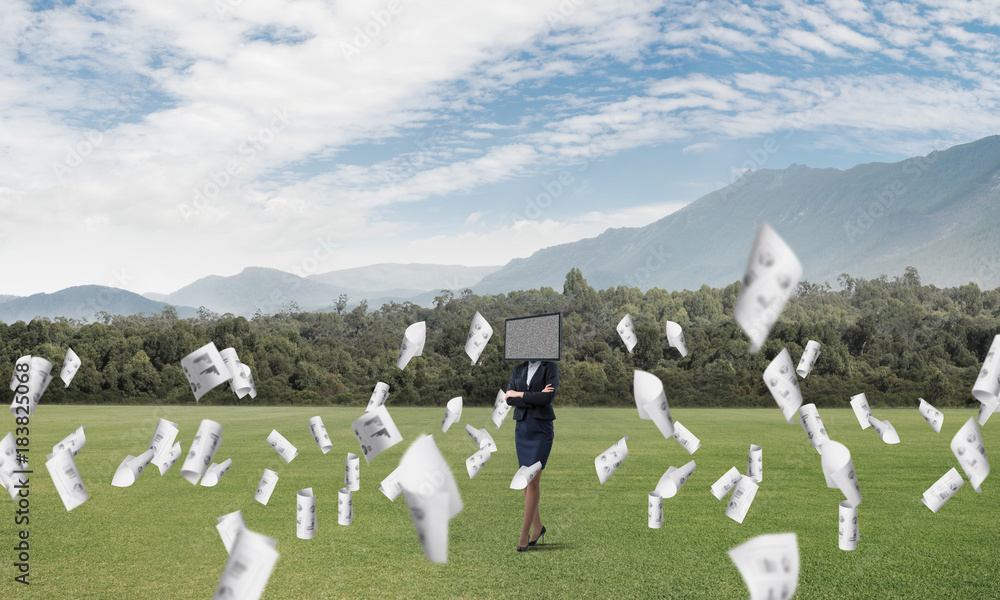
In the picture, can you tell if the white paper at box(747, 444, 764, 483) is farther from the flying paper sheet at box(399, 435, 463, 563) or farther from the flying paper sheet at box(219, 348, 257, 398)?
the flying paper sheet at box(219, 348, 257, 398)

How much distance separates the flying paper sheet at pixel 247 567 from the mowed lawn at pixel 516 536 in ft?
6.72

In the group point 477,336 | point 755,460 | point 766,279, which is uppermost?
point 766,279

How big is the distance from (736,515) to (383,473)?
6.53 meters

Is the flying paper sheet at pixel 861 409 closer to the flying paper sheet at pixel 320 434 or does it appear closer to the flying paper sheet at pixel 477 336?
the flying paper sheet at pixel 477 336

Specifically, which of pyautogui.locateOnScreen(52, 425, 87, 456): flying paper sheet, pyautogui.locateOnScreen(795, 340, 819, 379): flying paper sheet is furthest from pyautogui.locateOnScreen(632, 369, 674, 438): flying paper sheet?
pyautogui.locateOnScreen(52, 425, 87, 456): flying paper sheet

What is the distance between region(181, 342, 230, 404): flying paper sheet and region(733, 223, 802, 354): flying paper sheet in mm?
4805

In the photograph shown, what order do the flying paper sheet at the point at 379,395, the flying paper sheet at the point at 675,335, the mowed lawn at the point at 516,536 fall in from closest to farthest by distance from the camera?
the mowed lawn at the point at 516,536, the flying paper sheet at the point at 379,395, the flying paper sheet at the point at 675,335

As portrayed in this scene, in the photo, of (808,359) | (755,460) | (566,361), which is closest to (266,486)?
(755,460)

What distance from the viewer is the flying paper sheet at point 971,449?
745 centimetres

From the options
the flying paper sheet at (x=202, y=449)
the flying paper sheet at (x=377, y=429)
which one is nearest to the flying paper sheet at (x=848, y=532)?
the flying paper sheet at (x=377, y=429)

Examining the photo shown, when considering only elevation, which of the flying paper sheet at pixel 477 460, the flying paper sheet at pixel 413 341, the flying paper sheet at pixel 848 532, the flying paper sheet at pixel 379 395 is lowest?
the flying paper sheet at pixel 848 532

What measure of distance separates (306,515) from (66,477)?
8.95 feet

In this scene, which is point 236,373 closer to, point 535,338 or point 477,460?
point 535,338

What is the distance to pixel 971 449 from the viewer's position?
7539mm
